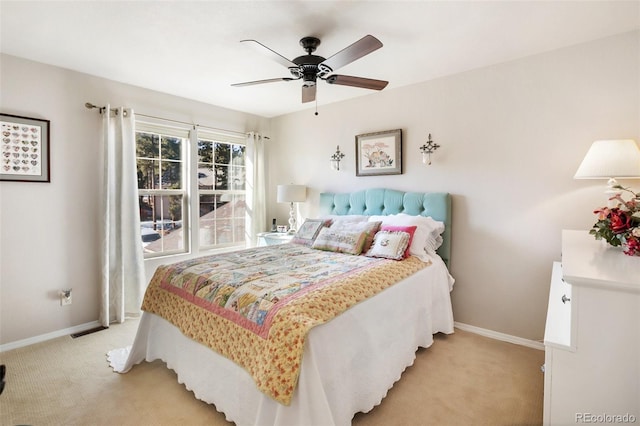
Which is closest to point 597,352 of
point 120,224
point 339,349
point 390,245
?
point 339,349

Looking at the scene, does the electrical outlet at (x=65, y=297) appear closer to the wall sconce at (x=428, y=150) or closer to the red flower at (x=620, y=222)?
the wall sconce at (x=428, y=150)

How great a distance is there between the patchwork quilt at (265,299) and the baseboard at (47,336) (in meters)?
1.32

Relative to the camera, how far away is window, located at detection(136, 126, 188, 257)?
11.6ft

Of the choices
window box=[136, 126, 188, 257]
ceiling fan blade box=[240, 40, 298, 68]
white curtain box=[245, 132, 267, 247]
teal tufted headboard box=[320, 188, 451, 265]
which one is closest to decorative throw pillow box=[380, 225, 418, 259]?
teal tufted headboard box=[320, 188, 451, 265]

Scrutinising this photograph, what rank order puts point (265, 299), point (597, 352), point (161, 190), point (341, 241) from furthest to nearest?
point (161, 190)
point (341, 241)
point (265, 299)
point (597, 352)

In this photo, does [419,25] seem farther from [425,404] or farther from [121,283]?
[121,283]

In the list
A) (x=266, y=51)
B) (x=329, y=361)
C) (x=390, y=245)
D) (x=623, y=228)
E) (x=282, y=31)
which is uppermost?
(x=282, y=31)

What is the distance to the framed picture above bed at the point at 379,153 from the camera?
338 centimetres

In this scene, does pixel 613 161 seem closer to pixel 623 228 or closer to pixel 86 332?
pixel 623 228

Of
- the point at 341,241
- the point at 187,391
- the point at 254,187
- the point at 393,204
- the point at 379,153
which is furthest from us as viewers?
the point at 254,187

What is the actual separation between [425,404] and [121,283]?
9.81 feet

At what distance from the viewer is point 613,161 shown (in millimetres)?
1946

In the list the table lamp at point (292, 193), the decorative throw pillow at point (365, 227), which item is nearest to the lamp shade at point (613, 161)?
the decorative throw pillow at point (365, 227)

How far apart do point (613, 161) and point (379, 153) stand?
2.00 m
